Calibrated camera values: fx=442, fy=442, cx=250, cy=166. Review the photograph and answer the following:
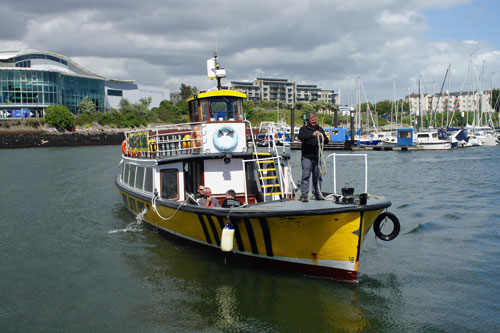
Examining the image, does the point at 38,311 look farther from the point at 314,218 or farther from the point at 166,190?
the point at 314,218

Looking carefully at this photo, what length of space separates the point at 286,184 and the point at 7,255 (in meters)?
8.39

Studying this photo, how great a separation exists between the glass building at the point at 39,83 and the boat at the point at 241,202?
8069cm

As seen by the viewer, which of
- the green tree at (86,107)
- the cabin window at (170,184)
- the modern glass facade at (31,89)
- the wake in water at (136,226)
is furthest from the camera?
the green tree at (86,107)

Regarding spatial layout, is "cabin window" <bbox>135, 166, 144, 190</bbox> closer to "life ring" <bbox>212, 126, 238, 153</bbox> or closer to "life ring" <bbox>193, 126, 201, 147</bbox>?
"life ring" <bbox>193, 126, 201, 147</bbox>

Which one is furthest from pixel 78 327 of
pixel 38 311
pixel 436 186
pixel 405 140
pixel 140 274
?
pixel 405 140

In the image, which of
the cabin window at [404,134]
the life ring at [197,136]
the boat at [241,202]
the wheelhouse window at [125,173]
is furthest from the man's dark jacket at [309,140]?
the cabin window at [404,134]

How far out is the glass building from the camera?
8588cm

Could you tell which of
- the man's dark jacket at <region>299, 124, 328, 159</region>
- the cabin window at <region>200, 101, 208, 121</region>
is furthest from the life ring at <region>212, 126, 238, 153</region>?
the man's dark jacket at <region>299, 124, 328, 159</region>

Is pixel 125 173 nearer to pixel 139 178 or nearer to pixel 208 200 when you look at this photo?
pixel 139 178

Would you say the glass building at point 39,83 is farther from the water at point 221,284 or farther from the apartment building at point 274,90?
the water at point 221,284

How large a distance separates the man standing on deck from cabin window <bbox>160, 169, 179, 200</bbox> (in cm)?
410

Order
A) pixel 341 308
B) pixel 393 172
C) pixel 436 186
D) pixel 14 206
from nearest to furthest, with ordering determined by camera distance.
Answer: pixel 341 308 < pixel 14 206 < pixel 436 186 < pixel 393 172

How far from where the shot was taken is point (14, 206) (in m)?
20.1

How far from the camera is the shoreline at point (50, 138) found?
7094cm
